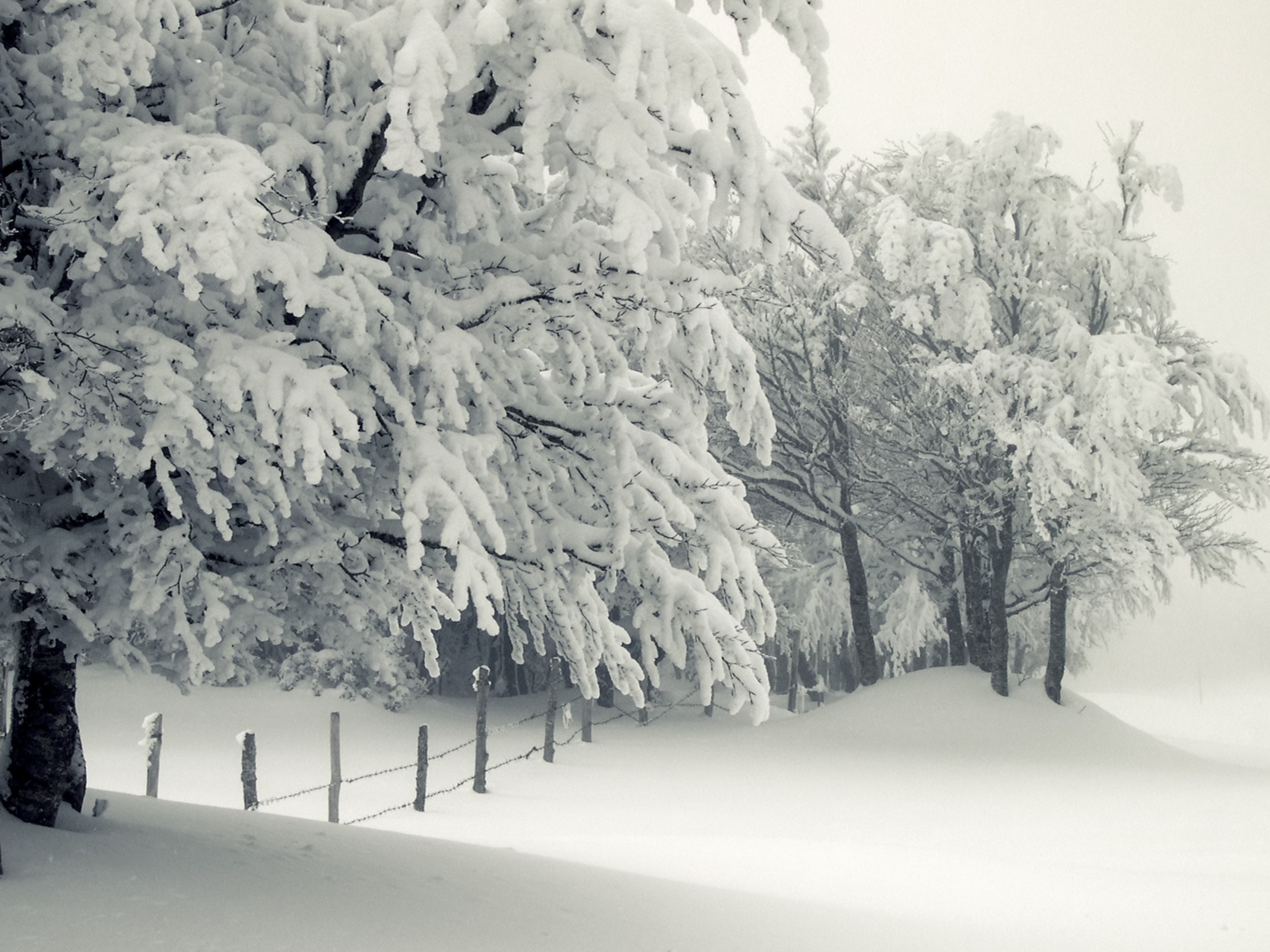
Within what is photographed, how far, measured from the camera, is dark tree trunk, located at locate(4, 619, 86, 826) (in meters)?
6.56

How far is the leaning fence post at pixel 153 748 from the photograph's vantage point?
1341cm

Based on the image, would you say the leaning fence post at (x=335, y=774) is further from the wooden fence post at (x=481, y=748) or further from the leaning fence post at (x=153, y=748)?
the wooden fence post at (x=481, y=748)

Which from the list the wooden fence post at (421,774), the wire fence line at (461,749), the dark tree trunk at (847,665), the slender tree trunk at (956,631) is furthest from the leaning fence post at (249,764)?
the dark tree trunk at (847,665)

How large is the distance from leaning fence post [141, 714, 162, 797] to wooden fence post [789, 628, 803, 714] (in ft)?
60.4

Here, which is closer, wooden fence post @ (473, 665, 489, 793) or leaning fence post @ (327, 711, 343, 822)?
leaning fence post @ (327, 711, 343, 822)

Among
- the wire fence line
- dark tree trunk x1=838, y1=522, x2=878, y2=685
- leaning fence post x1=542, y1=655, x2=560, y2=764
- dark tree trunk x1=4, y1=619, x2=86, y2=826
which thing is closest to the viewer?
dark tree trunk x1=4, y1=619, x2=86, y2=826

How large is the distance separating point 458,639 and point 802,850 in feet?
56.1

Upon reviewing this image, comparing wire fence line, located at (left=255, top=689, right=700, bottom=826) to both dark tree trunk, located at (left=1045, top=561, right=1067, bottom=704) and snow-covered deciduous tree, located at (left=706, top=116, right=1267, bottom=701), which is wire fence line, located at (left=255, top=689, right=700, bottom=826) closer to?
snow-covered deciduous tree, located at (left=706, top=116, right=1267, bottom=701)

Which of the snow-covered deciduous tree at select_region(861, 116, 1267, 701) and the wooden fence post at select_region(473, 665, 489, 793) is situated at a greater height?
the snow-covered deciduous tree at select_region(861, 116, 1267, 701)

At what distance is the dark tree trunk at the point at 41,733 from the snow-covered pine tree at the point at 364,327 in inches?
1.0

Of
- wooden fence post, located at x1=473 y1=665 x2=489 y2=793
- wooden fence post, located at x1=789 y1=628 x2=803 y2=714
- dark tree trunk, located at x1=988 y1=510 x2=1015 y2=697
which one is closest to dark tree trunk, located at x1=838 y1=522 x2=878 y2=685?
dark tree trunk, located at x1=988 y1=510 x2=1015 y2=697

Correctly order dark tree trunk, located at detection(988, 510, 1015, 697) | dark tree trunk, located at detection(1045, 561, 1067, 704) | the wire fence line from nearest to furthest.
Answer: the wire fence line, dark tree trunk, located at detection(988, 510, 1015, 697), dark tree trunk, located at detection(1045, 561, 1067, 704)

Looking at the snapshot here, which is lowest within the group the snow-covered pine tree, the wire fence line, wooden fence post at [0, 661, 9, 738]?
the wire fence line

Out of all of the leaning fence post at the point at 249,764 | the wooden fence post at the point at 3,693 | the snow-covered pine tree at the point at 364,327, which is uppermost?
the snow-covered pine tree at the point at 364,327
